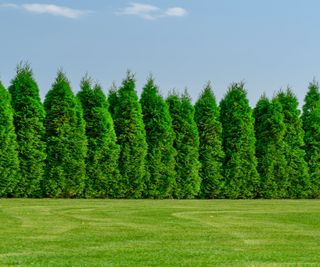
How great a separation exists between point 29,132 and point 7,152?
1.38 m

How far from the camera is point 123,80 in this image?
33.0 m

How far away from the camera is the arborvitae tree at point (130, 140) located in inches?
1248

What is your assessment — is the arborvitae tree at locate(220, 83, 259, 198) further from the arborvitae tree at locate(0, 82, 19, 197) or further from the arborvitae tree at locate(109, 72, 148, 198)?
the arborvitae tree at locate(0, 82, 19, 197)

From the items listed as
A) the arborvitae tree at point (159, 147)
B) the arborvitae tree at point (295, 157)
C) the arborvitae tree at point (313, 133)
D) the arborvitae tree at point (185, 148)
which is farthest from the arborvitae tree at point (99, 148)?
the arborvitae tree at point (313, 133)

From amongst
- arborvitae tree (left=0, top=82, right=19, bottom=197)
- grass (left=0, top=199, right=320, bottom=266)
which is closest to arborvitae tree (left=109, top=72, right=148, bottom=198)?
arborvitae tree (left=0, top=82, right=19, bottom=197)

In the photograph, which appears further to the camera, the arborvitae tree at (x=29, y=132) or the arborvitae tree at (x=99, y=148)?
the arborvitae tree at (x=99, y=148)

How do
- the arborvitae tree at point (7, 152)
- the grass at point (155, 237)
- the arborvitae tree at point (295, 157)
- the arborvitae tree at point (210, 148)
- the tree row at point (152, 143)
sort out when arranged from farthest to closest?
the arborvitae tree at point (295, 157) → the arborvitae tree at point (210, 148) → the tree row at point (152, 143) → the arborvitae tree at point (7, 152) → the grass at point (155, 237)

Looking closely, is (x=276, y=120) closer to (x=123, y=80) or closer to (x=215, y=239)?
(x=123, y=80)

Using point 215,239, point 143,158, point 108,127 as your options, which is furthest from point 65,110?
point 215,239

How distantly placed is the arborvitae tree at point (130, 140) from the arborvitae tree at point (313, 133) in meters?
9.03

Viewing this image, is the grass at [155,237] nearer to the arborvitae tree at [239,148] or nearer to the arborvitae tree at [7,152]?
the arborvitae tree at [7,152]

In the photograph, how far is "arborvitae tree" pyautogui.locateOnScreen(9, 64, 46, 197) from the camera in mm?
29797

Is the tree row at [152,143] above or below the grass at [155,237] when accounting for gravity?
above

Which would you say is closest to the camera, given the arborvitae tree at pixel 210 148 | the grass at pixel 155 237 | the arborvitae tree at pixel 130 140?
the grass at pixel 155 237
